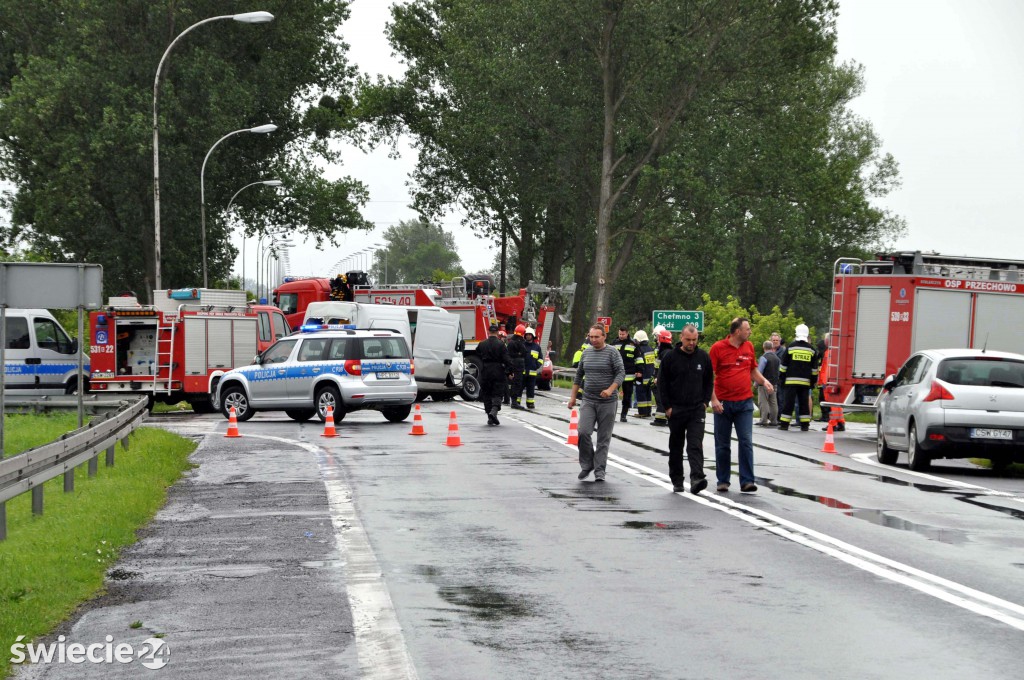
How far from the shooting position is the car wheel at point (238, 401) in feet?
89.6

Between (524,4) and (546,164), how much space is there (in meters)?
6.68

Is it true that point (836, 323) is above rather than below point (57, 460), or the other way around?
above

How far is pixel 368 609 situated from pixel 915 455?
1166 cm

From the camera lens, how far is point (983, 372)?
17953 millimetres

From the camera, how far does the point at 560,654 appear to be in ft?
23.2

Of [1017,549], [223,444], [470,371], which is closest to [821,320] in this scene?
[470,371]

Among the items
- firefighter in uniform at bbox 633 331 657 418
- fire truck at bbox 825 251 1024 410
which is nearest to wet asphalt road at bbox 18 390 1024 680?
fire truck at bbox 825 251 1024 410

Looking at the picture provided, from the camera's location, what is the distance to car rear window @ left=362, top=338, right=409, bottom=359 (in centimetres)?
2619

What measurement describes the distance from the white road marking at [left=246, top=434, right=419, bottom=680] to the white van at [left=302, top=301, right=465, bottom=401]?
838 inches

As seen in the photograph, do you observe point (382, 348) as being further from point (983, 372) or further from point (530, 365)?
point (983, 372)

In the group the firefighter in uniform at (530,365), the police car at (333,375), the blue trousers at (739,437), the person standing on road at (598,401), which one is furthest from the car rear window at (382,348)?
the blue trousers at (739,437)

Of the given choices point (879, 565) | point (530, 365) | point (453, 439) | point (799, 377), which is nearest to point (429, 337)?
point (530, 365)

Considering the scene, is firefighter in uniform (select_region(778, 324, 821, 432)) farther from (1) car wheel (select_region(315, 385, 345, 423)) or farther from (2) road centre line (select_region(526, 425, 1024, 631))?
(2) road centre line (select_region(526, 425, 1024, 631))

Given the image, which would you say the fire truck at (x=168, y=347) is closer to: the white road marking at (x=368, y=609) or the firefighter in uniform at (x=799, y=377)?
the firefighter in uniform at (x=799, y=377)
